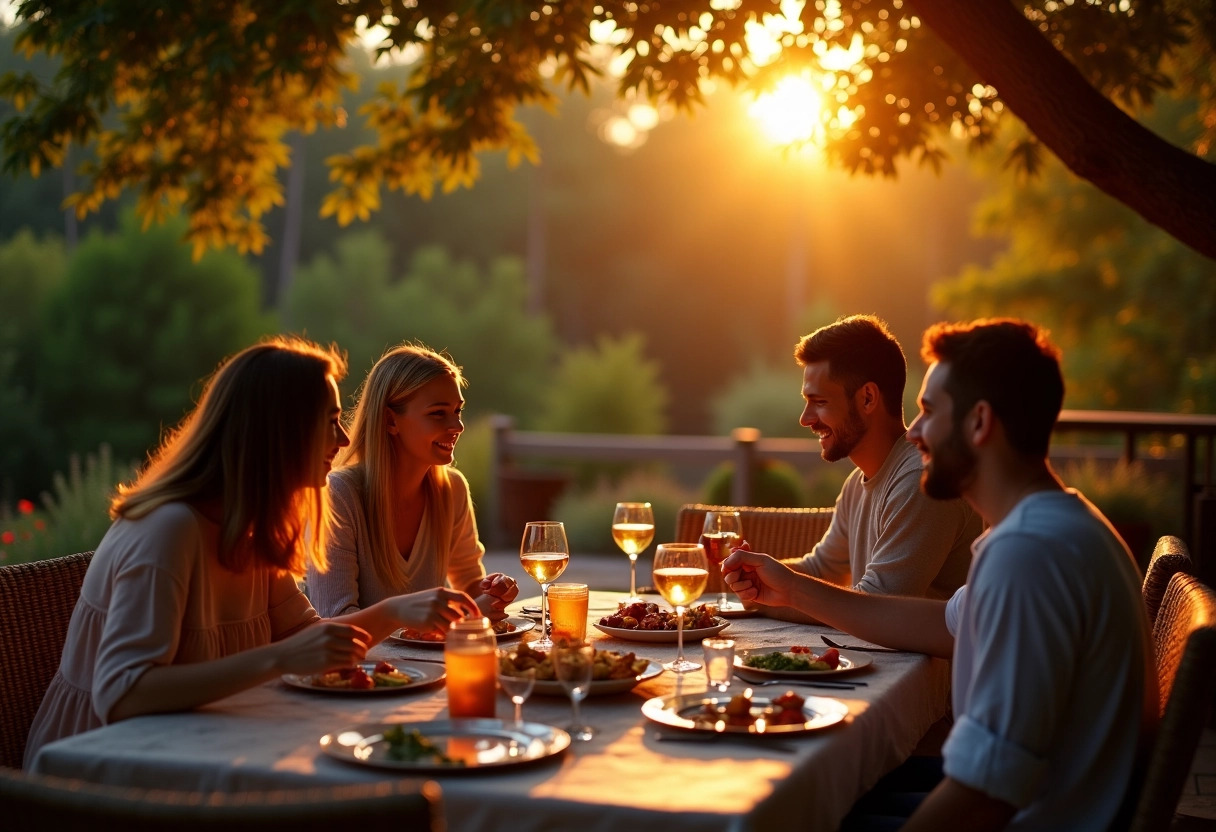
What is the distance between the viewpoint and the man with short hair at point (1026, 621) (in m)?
2.03

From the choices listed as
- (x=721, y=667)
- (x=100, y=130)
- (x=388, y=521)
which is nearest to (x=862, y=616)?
(x=721, y=667)

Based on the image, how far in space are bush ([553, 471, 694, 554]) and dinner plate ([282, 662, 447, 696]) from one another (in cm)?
913

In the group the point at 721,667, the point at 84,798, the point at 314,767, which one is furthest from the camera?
the point at 721,667

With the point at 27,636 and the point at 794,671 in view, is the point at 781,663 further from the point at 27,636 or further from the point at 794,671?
the point at 27,636

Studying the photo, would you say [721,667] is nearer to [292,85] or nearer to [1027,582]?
[1027,582]

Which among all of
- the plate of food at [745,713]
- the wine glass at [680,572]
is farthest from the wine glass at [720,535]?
the plate of food at [745,713]

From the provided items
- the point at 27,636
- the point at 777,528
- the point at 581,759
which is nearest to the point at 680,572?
the point at 581,759

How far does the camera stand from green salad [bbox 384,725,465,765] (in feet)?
6.63

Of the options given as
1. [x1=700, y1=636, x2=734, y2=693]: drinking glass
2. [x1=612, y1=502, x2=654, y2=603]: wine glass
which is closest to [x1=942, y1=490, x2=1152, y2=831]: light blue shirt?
[x1=700, y1=636, x2=734, y2=693]: drinking glass

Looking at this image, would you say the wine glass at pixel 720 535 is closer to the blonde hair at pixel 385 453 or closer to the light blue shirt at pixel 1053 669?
the blonde hair at pixel 385 453

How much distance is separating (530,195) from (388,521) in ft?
135

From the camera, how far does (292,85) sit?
314 inches

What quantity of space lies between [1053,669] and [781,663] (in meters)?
0.81

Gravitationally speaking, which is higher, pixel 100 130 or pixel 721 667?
pixel 100 130
